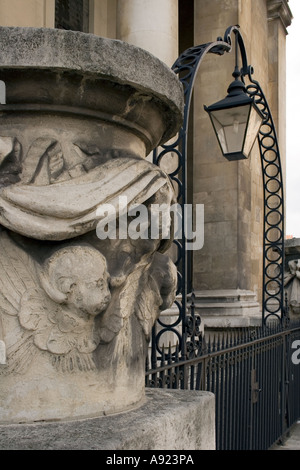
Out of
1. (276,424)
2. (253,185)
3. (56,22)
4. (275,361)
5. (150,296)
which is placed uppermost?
(56,22)

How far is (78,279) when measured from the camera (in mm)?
1769

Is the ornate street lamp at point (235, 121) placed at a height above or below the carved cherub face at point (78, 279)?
above

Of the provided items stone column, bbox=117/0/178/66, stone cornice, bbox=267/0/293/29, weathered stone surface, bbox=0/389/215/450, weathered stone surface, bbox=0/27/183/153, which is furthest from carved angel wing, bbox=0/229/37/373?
stone cornice, bbox=267/0/293/29

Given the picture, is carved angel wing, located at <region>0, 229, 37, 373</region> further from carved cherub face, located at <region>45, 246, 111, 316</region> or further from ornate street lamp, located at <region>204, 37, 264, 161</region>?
ornate street lamp, located at <region>204, 37, 264, 161</region>

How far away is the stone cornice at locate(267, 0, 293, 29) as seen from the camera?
46.3 ft

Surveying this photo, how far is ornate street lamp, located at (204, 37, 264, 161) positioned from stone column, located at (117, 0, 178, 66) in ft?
5.02

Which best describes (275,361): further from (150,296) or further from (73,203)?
(73,203)

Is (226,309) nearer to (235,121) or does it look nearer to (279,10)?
(235,121)

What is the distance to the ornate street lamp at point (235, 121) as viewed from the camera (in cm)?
607

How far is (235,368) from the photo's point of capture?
5.51 metres

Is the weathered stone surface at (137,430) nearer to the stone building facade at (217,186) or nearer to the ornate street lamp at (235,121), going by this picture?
the ornate street lamp at (235,121)

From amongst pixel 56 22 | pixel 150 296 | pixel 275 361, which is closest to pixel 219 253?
pixel 275 361

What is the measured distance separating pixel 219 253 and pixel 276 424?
14.2 feet

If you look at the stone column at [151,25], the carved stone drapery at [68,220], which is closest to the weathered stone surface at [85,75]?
the carved stone drapery at [68,220]
